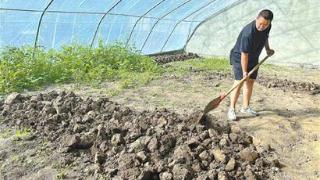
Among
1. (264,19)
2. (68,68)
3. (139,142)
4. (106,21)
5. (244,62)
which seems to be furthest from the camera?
(106,21)

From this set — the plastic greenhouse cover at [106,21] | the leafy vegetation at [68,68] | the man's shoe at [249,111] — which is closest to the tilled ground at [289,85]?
the leafy vegetation at [68,68]

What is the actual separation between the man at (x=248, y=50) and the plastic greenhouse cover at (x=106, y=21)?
483cm

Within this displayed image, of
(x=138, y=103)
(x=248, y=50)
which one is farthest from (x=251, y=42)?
(x=138, y=103)

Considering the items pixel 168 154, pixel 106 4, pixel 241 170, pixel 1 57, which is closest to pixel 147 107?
pixel 168 154

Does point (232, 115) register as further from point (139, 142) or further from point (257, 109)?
point (139, 142)

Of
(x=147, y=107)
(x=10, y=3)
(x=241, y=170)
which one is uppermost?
(x=10, y=3)

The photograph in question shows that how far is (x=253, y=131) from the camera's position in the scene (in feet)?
17.7

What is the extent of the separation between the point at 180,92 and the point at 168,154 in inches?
127

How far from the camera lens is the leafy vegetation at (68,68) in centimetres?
771

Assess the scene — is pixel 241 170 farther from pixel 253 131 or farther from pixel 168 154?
pixel 253 131

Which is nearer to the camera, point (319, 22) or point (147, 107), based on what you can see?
point (147, 107)

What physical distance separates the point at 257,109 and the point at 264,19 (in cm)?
147

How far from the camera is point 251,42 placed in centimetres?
582

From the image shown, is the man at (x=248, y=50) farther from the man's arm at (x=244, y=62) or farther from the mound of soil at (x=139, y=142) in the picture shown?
the mound of soil at (x=139, y=142)
